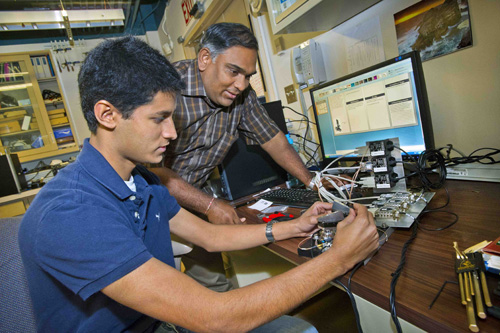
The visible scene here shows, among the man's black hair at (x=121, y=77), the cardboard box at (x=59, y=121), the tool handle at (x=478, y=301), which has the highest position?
the cardboard box at (x=59, y=121)

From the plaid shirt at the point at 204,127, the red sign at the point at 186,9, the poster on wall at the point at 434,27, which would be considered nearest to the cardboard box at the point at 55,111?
the red sign at the point at 186,9

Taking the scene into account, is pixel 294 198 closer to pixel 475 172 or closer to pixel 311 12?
pixel 475 172

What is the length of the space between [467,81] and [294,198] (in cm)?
70

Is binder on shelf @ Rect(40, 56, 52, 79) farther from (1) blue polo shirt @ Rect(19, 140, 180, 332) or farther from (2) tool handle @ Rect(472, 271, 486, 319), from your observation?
(2) tool handle @ Rect(472, 271, 486, 319)

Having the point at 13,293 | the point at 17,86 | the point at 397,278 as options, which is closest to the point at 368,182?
the point at 397,278

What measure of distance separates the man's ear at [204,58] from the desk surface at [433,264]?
0.81 m

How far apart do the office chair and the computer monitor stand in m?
0.97

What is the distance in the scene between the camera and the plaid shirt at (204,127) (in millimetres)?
1235

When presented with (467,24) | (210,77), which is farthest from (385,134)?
(210,77)

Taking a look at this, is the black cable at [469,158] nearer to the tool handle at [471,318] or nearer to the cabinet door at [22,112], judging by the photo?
the tool handle at [471,318]

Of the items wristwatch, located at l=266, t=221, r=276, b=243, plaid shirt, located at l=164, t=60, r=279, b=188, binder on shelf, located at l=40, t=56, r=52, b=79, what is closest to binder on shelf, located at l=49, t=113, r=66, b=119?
binder on shelf, located at l=40, t=56, r=52, b=79

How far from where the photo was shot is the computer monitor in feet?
3.00

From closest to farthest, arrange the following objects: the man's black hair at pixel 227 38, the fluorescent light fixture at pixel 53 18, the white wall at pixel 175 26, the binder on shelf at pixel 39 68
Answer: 1. the man's black hair at pixel 227 38
2. the white wall at pixel 175 26
3. the fluorescent light fixture at pixel 53 18
4. the binder on shelf at pixel 39 68

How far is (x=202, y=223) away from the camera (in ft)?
3.27
